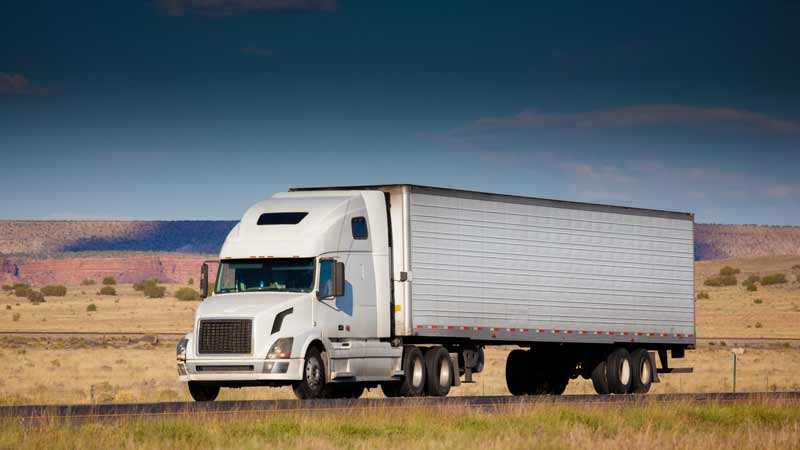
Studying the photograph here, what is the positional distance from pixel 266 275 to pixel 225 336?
1695 millimetres

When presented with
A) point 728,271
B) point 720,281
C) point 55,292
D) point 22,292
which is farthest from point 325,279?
point 728,271

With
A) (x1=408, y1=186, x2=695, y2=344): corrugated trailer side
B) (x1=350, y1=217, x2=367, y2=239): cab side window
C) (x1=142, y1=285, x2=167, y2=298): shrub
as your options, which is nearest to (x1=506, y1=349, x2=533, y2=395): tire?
(x1=408, y1=186, x2=695, y2=344): corrugated trailer side

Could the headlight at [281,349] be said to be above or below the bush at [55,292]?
below

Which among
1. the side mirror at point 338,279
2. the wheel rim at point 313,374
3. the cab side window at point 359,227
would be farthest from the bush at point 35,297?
the side mirror at point 338,279

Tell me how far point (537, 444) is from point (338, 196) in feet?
36.2

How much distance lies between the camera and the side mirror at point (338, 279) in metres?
27.3

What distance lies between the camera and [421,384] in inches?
1185

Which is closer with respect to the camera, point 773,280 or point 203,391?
point 203,391

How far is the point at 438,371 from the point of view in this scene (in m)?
30.4

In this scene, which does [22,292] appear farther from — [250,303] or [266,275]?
[250,303]

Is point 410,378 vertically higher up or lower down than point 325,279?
lower down

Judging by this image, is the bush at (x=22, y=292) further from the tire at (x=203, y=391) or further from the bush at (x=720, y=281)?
the tire at (x=203, y=391)

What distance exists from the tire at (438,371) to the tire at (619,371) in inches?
229

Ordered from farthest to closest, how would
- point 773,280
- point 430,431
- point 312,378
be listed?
point 773,280
point 312,378
point 430,431
